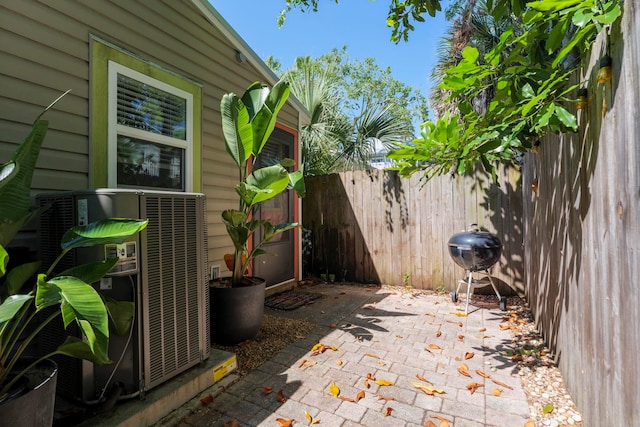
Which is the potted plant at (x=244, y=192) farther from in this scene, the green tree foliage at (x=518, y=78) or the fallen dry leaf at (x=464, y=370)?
the fallen dry leaf at (x=464, y=370)

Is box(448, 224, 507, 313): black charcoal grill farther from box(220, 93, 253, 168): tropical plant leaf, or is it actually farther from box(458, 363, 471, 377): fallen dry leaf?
box(220, 93, 253, 168): tropical plant leaf

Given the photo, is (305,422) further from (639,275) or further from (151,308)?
(639,275)

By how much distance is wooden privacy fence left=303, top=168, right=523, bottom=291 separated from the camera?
4688mm

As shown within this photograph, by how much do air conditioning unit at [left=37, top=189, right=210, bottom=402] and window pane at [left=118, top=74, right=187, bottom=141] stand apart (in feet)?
3.80

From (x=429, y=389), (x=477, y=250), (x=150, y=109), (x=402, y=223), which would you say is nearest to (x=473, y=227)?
(x=477, y=250)

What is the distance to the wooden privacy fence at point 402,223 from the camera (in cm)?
469

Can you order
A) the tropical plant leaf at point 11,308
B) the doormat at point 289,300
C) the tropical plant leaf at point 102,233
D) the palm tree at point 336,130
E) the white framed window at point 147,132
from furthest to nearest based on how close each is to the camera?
the palm tree at point 336,130 → the doormat at point 289,300 → the white framed window at point 147,132 → the tropical plant leaf at point 102,233 → the tropical plant leaf at point 11,308

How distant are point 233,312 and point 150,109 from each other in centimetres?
216

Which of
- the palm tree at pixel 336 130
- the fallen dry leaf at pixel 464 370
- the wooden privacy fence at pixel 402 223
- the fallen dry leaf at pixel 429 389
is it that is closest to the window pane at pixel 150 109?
the wooden privacy fence at pixel 402 223

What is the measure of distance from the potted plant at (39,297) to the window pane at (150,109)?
4.70 ft

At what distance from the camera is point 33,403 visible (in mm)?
1367

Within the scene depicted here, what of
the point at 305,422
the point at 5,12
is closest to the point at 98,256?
the point at 305,422

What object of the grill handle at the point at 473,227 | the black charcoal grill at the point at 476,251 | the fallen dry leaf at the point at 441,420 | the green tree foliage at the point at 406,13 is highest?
the green tree foliage at the point at 406,13

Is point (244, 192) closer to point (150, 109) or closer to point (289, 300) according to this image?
point (150, 109)
